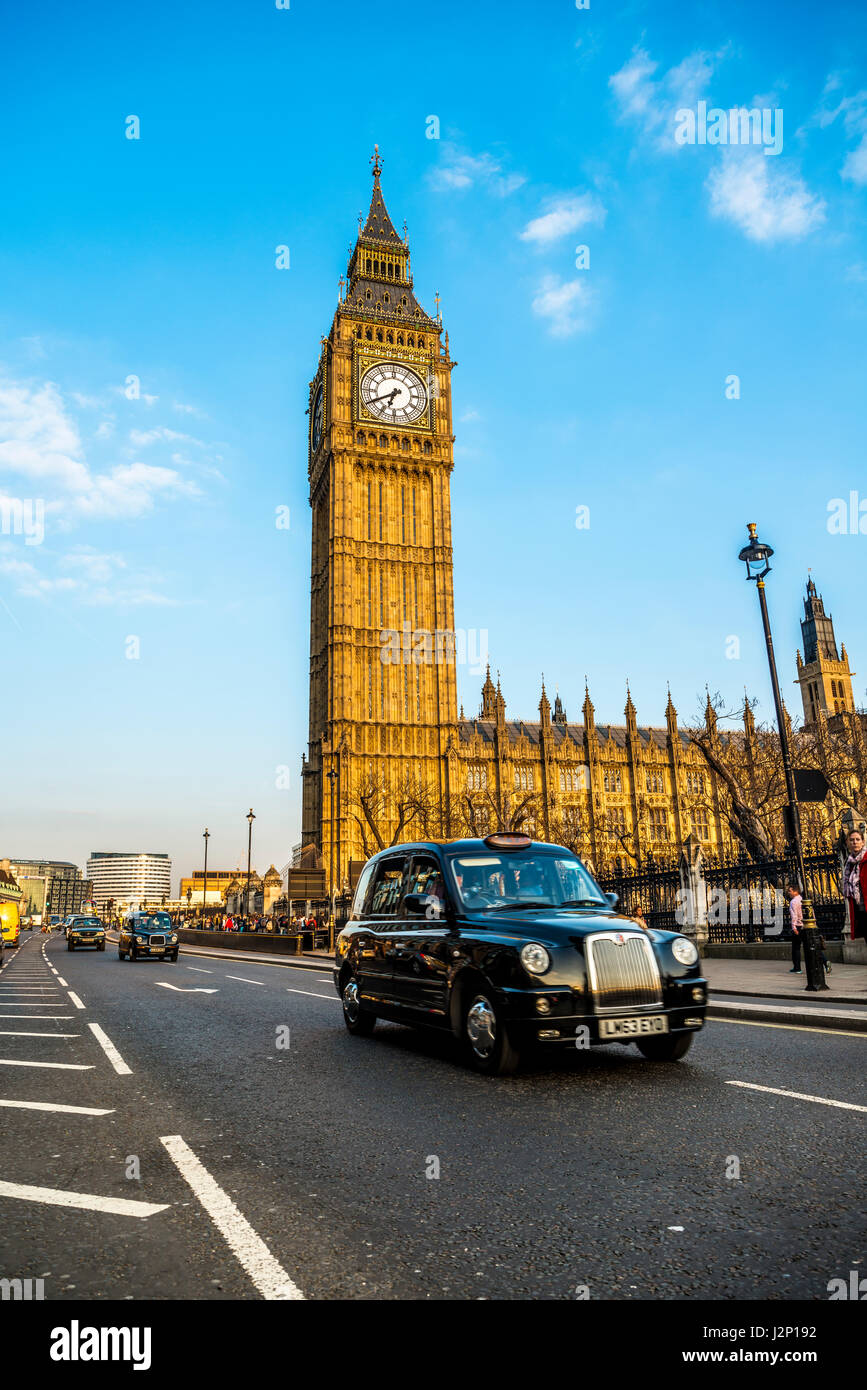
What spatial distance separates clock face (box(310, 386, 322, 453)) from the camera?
75.2 meters

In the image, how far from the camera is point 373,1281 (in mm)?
2766

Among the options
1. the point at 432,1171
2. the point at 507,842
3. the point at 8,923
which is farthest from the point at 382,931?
the point at 8,923

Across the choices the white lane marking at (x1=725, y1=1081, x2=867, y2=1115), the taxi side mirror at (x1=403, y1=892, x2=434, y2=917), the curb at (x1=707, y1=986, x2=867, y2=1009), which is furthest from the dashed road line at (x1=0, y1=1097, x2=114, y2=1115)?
the curb at (x1=707, y1=986, x2=867, y2=1009)

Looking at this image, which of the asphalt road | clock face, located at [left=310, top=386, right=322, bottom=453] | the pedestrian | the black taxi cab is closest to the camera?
the asphalt road

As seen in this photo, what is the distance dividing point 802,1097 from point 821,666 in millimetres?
123241

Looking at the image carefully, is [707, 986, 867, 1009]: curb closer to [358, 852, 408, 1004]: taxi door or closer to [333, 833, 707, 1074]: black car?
[333, 833, 707, 1074]: black car

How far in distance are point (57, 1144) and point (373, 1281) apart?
8.90ft

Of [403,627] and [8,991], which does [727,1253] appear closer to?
[8,991]

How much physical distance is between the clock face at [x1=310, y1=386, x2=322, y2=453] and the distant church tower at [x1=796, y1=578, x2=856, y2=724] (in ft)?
251

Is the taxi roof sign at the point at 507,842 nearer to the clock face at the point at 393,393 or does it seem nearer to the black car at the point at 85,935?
the black car at the point at 85,935

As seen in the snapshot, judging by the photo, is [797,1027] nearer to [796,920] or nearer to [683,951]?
[683,951]

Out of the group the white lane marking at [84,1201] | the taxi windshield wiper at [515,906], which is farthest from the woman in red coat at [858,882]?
the white lane marking at [84,1201]

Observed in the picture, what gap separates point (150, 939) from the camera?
87.7 ft

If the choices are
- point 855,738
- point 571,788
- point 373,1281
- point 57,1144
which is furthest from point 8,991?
point 571,788
